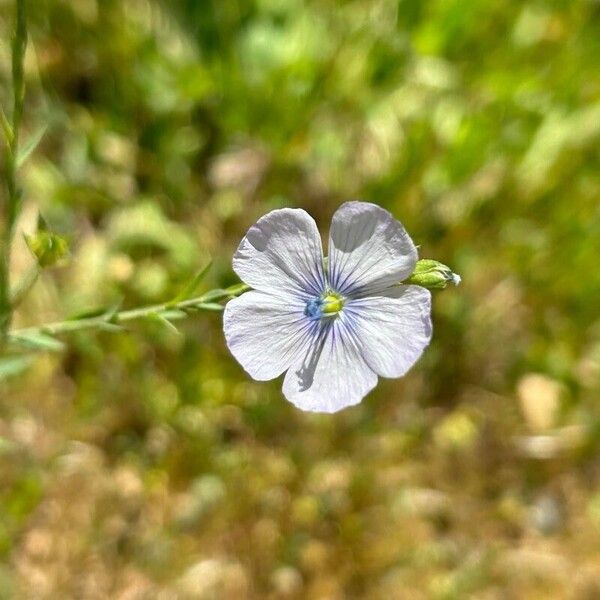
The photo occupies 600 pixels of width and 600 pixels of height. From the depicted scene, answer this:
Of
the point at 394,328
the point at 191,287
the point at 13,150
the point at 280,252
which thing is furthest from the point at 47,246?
the point at 394,328

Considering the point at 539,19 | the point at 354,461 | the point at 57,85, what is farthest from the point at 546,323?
the point at 57,85

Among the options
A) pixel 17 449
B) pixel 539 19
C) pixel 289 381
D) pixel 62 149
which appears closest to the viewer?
pixel 289 381

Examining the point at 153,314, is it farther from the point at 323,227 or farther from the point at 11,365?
the point at 323,227

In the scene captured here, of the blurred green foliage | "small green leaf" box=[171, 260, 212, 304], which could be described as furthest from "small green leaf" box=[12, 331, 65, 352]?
the blurred green foliage

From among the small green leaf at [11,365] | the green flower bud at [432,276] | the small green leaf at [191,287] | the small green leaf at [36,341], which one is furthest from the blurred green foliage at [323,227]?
the green flower bud at [432,276]

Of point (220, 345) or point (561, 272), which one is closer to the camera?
point (220, 345)

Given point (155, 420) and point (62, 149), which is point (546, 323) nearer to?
point (155, 420)
